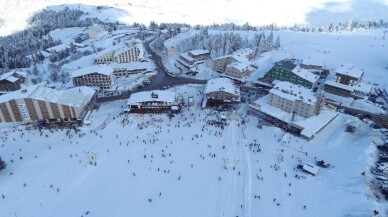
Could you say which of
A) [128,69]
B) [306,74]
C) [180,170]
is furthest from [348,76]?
[128,69]

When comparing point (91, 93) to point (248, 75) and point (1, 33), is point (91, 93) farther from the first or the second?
point (1, 33)

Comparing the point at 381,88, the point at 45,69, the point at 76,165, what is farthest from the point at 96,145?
the point at 381,88

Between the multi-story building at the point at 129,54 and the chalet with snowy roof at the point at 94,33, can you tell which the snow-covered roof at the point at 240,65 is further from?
the chalet with snowy roof at the point at 94,33

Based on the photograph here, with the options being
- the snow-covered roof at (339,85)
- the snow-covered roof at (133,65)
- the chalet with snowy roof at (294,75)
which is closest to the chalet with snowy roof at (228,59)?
the chalet with snowy roof at (294,75)

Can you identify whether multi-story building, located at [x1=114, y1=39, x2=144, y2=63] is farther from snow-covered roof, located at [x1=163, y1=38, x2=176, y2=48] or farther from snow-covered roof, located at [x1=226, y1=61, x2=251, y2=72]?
snow-covered roof, located at [x1=226, y1=61, x2=251, y2=72]

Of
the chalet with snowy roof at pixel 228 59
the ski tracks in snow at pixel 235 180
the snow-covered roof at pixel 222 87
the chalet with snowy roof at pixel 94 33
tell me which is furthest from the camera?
the chalet with snowy roof at pixel 94 33

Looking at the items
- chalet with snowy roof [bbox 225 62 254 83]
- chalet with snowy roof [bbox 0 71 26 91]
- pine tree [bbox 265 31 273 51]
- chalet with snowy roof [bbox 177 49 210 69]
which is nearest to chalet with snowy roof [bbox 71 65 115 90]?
chalet with snowy roof [bbox 0 71 26 91]
